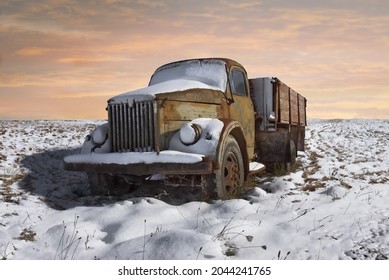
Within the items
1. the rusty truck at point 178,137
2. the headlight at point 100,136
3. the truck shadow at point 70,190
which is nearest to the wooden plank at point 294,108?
the rusty truck at point 178,137

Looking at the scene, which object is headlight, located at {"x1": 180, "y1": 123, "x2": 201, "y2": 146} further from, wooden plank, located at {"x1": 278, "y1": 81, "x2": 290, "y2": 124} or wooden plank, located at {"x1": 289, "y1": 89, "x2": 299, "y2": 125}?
wooden plank, located at {"x1": 289, "y1": 89, "x2": 299, "y2": 125}

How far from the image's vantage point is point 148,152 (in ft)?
15.9

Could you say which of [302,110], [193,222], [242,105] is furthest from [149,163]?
[302,110]

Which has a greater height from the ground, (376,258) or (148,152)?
(148,152)

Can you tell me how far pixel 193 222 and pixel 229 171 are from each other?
4.66ft

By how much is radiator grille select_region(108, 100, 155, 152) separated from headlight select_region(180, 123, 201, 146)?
41cm

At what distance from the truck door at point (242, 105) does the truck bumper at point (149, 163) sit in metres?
1.83

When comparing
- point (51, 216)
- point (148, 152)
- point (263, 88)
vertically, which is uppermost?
point (263, 88)

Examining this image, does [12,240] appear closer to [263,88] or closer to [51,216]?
[51,216]

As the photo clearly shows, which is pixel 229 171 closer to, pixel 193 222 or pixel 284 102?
pixel 193 222

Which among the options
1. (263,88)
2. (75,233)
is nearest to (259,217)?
(75,233)

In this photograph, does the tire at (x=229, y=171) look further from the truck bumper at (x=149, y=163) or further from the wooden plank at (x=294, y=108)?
the wooden plank at (x=294, y=108)
